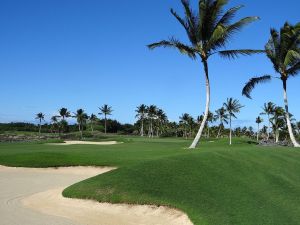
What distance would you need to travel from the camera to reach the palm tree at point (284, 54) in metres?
41.5

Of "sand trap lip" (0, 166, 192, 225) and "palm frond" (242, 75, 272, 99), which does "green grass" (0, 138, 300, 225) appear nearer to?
"sand trap lip" (0, 166, 192, 225)

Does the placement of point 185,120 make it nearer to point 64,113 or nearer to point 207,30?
point 64,113

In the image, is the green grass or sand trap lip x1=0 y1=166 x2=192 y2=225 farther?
the green grass

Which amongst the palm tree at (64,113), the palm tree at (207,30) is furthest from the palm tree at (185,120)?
the palm tree at (207,30)

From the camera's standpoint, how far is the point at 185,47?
114ft

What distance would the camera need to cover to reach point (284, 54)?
42.9 m

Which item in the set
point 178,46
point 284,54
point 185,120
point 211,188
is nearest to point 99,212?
point 211,188

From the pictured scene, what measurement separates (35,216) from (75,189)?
343 centimetres

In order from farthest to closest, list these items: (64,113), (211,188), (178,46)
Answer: (64,113) → (178,46) → (211,188)

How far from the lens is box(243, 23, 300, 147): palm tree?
136 ft

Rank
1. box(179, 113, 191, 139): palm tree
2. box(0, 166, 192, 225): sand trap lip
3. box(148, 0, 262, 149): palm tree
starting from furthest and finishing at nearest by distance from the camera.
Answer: box(179, 113, 191, 139): palm tree < box(148, 0, 262, 149): palm tree < box(0, 166, 192, 225): sand trap lip

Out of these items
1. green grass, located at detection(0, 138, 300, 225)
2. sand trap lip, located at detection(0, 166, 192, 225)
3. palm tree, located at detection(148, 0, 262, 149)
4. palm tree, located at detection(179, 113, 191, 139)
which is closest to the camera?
sand trap lip, located at detection(0, 166, 192, 225)

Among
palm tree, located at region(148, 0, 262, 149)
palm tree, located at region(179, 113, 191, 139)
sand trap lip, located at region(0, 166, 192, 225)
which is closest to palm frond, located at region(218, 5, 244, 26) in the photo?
palm tree, located at region(148, 0, 262, 149)

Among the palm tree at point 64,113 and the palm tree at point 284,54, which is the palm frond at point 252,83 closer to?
the palm tree at point 284,54
